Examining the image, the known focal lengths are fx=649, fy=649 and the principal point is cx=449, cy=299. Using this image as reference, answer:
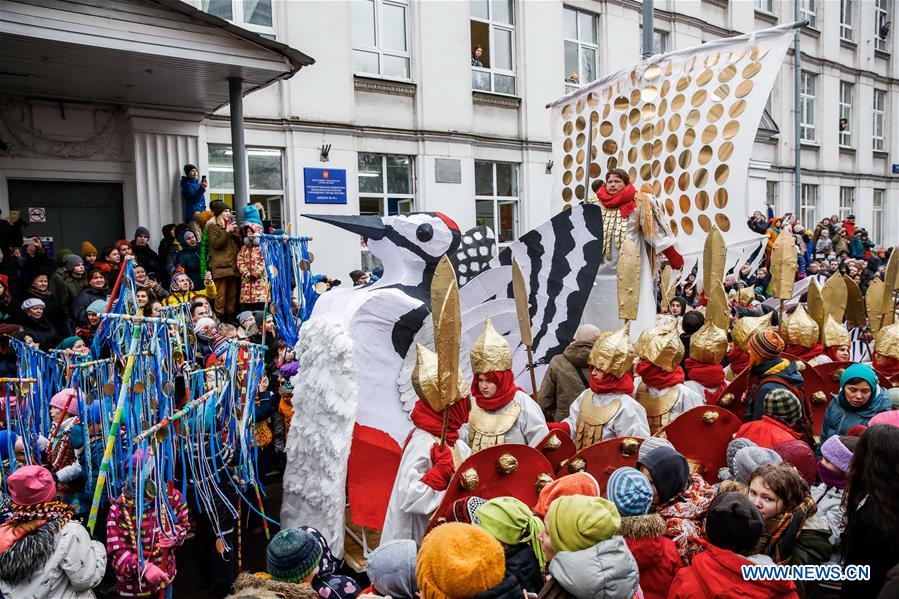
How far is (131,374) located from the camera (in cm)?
297

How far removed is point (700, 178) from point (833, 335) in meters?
1.74

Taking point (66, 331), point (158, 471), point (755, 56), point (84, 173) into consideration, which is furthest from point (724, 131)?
point (84, 173)

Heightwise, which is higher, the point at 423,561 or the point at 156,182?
the point at 156,182

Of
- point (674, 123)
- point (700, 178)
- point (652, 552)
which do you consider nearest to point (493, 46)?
point (674, 123)

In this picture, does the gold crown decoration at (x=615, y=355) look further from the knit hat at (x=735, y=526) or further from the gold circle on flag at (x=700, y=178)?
the gold circle on flag at (x=700, y=178)

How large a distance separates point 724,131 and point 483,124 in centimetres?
725

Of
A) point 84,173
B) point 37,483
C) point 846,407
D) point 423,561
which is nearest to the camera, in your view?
point 423,561

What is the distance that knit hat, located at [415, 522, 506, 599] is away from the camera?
5.98ft

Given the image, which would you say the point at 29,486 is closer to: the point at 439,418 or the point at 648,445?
the point at 439,418

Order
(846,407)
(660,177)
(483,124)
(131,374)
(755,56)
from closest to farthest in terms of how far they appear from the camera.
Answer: (131,374)
(846,407)
(755,56)
(660,177)
(483,124)

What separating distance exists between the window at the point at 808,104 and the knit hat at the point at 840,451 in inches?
757

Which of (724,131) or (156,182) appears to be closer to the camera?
(724,131)

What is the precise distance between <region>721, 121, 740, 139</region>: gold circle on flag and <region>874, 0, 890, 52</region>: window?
2047cm

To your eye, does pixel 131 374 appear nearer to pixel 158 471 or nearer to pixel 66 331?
pixel 158 471
